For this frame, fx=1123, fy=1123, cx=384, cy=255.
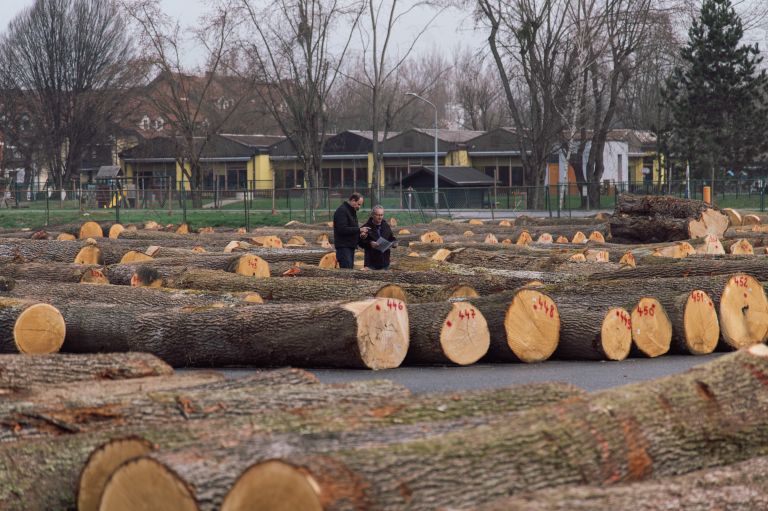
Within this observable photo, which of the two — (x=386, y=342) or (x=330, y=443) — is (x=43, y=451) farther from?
(x=386, y=342)

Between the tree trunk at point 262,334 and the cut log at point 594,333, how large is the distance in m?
1.69

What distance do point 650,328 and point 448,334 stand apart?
85.5 inches

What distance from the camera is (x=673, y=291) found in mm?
11656

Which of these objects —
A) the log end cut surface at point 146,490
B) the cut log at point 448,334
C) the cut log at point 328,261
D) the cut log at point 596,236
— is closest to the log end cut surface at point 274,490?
the log end cut surface at point 146,490

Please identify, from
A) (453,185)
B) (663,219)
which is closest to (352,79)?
(453,185)

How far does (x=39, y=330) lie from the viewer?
36.7 ft

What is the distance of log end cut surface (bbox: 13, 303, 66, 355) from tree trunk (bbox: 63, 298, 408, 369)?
0.22 m

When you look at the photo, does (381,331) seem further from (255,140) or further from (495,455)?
(255,140)

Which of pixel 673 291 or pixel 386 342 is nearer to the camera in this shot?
pixel 386 342

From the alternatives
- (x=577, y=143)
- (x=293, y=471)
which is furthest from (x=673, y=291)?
(x=577, y=143)

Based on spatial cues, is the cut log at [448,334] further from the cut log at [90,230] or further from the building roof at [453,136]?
the building roof at [453,136]

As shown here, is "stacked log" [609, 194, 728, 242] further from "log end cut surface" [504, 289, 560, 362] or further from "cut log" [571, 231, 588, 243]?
"log end cut surface" [504, 289, 560, 362]

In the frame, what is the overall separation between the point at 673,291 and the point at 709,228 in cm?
1194

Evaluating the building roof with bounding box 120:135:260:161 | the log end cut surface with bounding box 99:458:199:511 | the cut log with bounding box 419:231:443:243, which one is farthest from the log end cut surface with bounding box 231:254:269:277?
the building roof with bounding box 120:135:260:161
